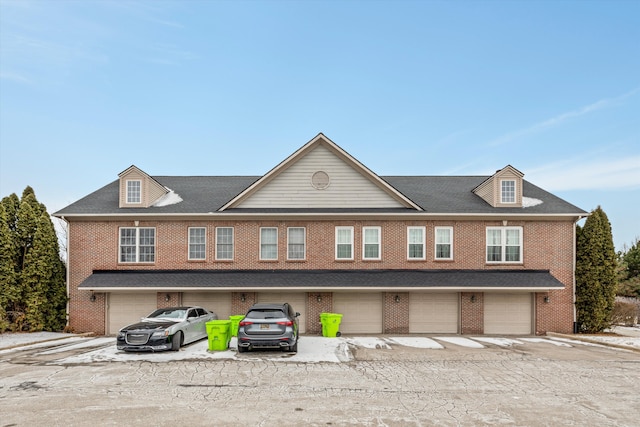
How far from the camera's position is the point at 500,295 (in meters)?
23.5

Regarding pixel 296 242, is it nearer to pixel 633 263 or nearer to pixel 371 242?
pixel 371 242

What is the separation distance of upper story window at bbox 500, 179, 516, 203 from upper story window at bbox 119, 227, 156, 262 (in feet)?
56.8

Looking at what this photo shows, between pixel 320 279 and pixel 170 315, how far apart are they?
7069 mm

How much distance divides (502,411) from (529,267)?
15.5 meters

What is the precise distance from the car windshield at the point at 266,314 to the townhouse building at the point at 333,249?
6.75 meters

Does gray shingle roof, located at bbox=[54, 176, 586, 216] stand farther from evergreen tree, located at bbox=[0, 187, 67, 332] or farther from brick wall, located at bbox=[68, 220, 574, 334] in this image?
evergreen tree, located at bbox=[0, 187, 67, 332]

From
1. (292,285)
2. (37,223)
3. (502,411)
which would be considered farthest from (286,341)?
(37,223)

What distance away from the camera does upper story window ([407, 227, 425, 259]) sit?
77.9ft

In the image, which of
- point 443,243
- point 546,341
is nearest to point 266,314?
point 443,243

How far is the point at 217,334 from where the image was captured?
17.1 metres

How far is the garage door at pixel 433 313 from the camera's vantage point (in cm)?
2333

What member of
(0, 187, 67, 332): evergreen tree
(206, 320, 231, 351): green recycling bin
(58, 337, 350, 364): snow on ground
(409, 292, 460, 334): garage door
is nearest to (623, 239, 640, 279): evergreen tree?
(409, 292, 460, 334): garage door

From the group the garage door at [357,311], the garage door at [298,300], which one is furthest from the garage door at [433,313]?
the garage door at [298,300]

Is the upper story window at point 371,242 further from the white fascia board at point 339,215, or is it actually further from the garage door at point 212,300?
the garage door at point 212,300
